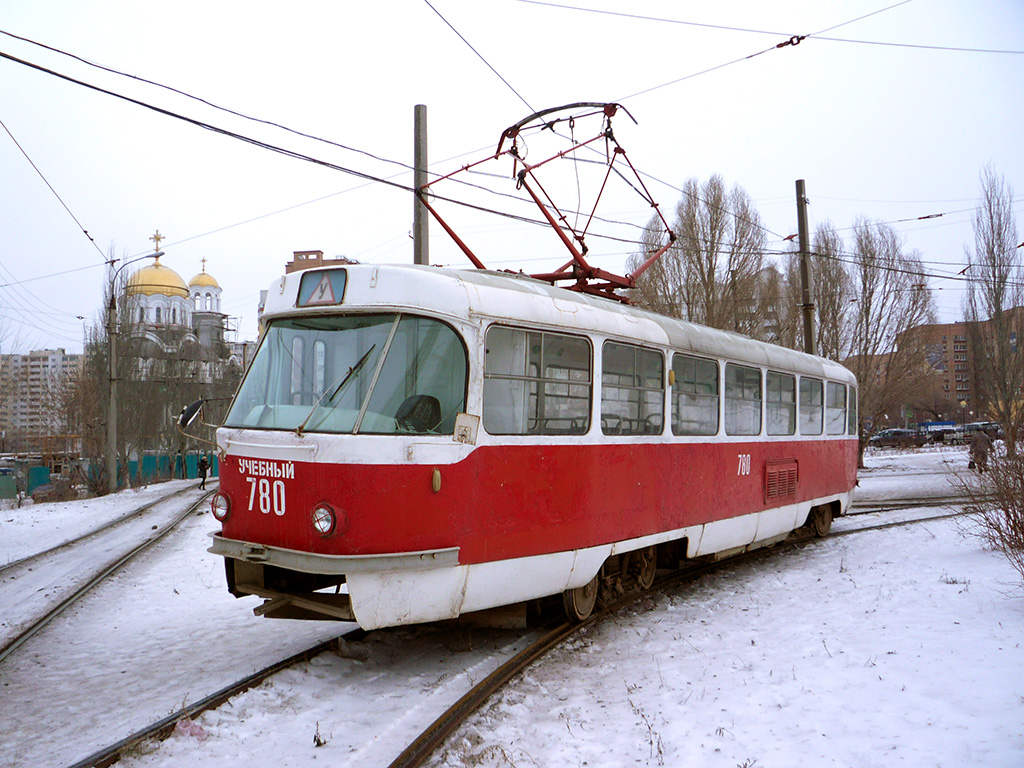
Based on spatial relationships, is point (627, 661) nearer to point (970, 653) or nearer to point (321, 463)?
point (970, 653)

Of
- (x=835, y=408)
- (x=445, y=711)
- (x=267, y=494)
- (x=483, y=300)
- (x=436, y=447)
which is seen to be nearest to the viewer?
(x=445, y=711)

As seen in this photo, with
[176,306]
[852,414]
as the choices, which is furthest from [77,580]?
[176,306]

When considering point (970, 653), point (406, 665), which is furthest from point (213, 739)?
point (970, 653)

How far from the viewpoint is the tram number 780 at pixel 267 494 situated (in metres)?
5.07

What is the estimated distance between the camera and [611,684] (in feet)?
17.3

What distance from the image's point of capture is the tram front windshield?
5.03 metres

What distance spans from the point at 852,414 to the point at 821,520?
2.08m

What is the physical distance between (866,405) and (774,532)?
2355 centimetres

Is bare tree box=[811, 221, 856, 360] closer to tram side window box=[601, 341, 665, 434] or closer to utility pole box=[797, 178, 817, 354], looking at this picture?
utility pole box=[797, 178, 817, 354]

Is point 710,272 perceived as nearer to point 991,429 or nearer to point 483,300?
point 991,429

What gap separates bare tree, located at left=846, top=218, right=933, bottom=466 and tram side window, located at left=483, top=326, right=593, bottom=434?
1051 inches

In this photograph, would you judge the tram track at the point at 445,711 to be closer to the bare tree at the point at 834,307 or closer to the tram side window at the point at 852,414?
the tram side window at the point at 852,414

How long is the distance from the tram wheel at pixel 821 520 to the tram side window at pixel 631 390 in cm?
592

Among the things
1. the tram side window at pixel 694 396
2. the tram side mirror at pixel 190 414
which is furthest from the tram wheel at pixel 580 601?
the tram side mirror at pixel 190 414
